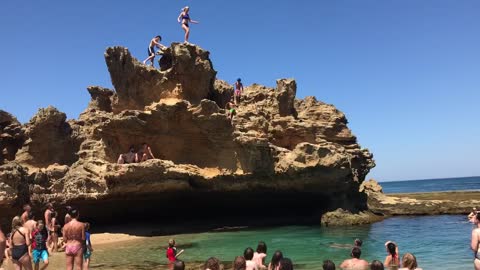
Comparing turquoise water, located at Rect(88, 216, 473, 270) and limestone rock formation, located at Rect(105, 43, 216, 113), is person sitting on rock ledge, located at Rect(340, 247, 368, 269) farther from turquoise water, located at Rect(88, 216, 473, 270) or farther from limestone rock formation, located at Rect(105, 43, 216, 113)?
limestone rock formation, located at Rect(105, 43, 216, 113)

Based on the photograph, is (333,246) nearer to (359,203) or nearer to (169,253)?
(169,253)

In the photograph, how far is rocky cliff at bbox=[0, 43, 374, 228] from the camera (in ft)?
62.6

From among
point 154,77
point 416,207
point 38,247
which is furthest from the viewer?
point 416,207

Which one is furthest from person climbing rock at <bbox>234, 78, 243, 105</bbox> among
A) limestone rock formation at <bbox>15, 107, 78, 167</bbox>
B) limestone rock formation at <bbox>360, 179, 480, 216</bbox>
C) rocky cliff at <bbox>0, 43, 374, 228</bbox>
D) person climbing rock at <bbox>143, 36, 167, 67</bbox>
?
limestone rock formation at <bbox>360, 179, 480, 216</bbox>

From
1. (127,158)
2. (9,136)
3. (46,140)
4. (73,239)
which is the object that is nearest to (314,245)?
(127,158)

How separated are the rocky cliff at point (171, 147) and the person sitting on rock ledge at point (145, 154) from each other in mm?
814

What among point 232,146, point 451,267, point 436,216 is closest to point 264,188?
point 232,146

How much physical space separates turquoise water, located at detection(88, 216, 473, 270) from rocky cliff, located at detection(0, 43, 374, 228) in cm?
260

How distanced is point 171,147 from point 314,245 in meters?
9.03

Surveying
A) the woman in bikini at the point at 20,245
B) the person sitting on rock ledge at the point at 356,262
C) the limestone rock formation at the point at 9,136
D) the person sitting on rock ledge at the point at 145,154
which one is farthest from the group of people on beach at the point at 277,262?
the limestone rock formation at the point at 9,136

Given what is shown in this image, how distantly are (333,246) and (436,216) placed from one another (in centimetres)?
1677

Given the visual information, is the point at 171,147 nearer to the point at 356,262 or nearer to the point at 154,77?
the point at 154,77

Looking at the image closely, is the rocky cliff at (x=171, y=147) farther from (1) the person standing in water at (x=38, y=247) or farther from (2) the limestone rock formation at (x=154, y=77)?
(1) the person standing in water at (x=38, y=247)

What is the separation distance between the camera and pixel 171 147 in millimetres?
21562
